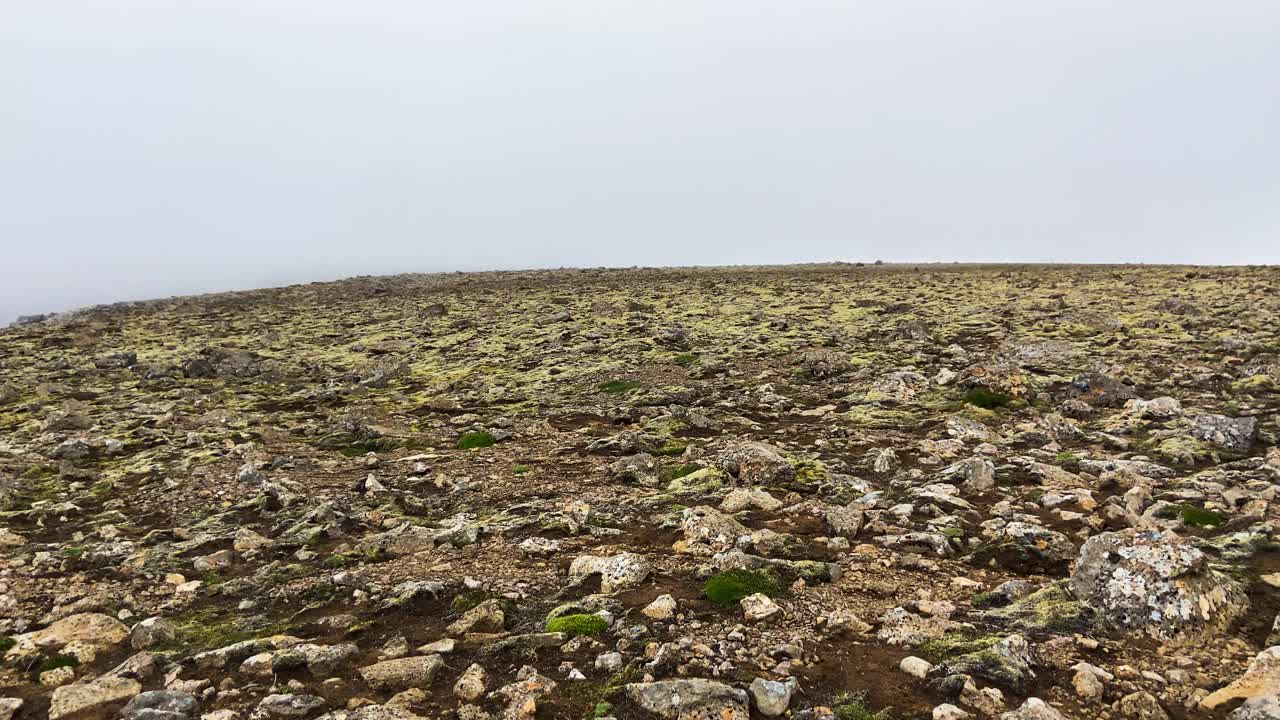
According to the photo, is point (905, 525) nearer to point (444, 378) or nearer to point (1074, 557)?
point (1074, 557)

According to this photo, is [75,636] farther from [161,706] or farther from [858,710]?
[858,710]

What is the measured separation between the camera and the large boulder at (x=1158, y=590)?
5574 mm

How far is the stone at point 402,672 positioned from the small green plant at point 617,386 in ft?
37.8

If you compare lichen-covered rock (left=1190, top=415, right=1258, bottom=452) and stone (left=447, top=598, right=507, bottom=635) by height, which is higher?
lichen-covered rock (left=1190, top=415, right=1258, bottom=452)

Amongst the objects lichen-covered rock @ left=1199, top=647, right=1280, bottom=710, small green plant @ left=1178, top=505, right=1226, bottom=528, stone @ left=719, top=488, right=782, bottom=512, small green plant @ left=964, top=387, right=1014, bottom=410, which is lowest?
stone @ left=719, top=488, right=782, bottom=512

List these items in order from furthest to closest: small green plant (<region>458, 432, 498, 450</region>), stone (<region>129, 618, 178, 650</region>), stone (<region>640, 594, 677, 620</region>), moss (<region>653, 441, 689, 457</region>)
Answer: small green plant (<region>458, 432, 498, 450</region>) < moss (<region>653, 441, 689, 457</region>) < stone (<region>129, 618, 178, 650</region>) < stone (<region>640, 594, 677, 620</region>)

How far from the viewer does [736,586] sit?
682cm

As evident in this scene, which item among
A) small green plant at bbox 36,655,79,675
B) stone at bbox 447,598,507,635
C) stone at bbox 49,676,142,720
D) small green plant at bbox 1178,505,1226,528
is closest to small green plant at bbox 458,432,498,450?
stone at bbox 447,598,507,635

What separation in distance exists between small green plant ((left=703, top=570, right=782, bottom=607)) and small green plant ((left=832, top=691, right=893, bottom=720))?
5.47 feet

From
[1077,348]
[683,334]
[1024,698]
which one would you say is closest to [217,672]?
[1024,698]

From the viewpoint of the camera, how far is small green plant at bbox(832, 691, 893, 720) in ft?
15.9

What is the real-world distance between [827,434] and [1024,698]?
8067mm

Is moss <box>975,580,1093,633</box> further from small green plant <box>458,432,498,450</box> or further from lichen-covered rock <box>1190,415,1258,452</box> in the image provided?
small green plant <box>458,432,498,450</box>

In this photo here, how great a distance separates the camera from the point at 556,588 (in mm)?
7301
